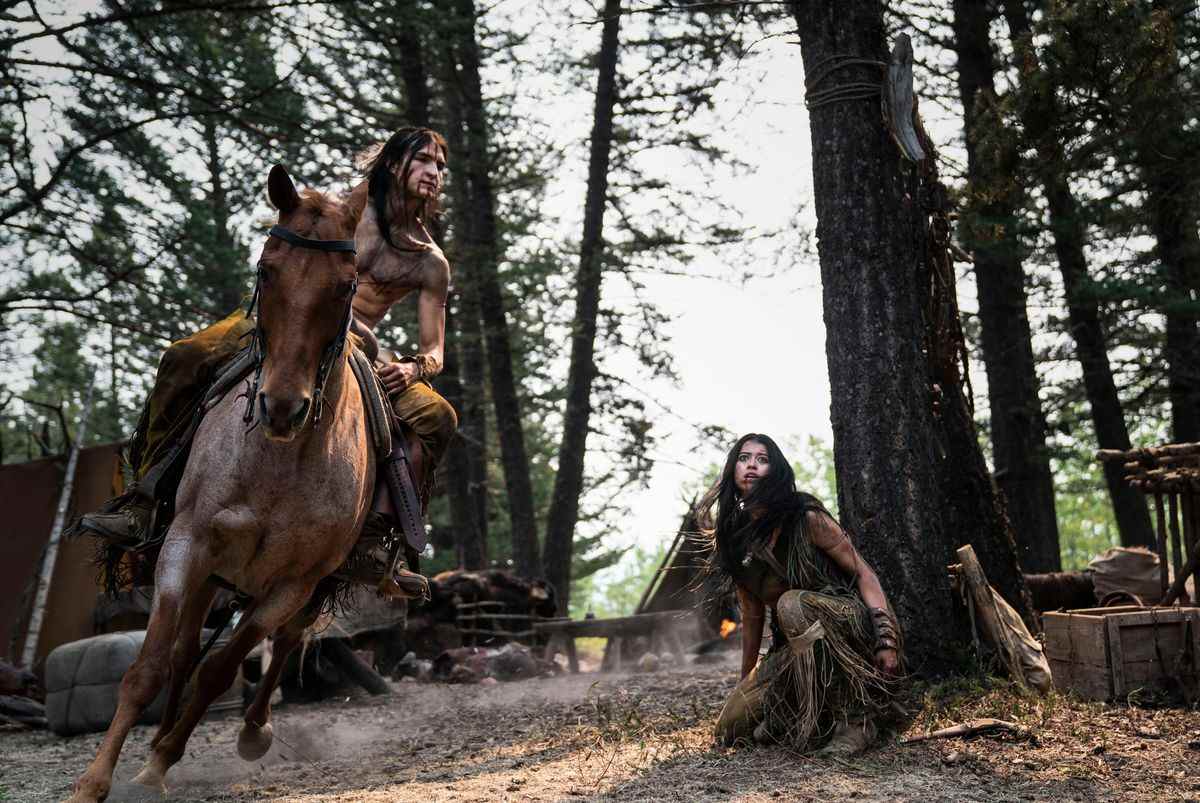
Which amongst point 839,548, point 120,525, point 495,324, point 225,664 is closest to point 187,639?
point 225,664

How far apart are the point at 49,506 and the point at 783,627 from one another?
34.4 feet

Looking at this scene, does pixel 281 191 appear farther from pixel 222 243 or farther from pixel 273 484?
pixel 222 243

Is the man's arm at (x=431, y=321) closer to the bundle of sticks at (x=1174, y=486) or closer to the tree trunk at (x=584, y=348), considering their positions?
the bundle of sticks at (x=1174, y=486)

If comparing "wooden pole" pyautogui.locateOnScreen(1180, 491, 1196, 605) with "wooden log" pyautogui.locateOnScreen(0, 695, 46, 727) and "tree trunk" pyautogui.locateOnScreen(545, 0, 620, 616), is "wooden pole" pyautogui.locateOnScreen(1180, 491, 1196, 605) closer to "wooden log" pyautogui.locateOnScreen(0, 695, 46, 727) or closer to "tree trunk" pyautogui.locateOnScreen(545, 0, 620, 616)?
"wooden log" pyautogui.locateOnScreen(0, 695, 46, 727)

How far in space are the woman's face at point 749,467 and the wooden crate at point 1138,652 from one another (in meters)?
2.22

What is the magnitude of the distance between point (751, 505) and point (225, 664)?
2.86m

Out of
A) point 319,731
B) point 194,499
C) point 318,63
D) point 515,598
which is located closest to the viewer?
point 194,499

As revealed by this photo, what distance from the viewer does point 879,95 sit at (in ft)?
24.6

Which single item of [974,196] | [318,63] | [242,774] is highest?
[318,63]

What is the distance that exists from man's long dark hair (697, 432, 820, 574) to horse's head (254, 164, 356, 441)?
250cm

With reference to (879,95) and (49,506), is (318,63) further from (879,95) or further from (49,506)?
(879,95)

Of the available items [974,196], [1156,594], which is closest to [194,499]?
[974,196]

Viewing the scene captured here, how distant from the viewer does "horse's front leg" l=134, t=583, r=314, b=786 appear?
5090mm

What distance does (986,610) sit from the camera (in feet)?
21.5
